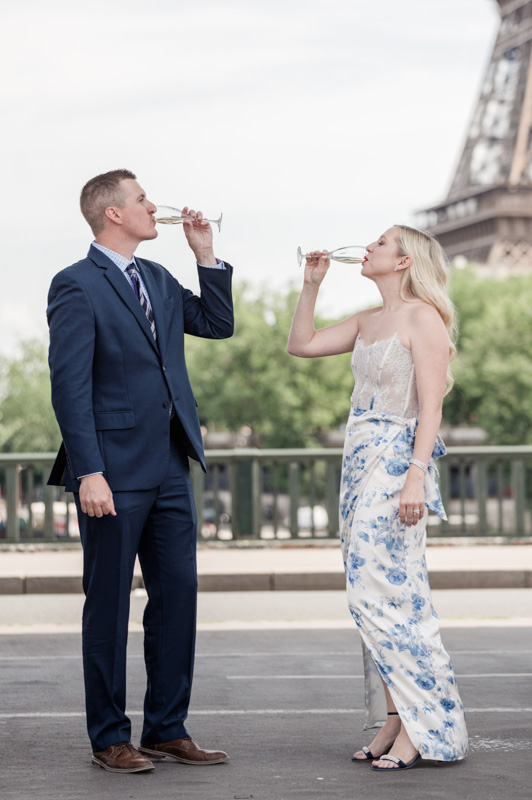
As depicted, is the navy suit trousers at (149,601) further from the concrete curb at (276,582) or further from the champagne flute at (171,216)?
the concrete curb at (276,582)

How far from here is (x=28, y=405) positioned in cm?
5381

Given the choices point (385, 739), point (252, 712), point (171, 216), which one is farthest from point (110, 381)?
point (252, 712)

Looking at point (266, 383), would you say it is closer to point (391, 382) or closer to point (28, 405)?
point (28, 405)

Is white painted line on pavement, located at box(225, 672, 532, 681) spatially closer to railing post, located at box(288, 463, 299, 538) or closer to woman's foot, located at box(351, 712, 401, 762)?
woman's foot, located at box(351, 712, 401, 762)

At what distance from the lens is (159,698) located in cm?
458

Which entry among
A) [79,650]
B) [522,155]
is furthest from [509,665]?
[522,155]

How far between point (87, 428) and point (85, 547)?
471mm

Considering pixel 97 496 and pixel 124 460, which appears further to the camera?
pixel 124 460

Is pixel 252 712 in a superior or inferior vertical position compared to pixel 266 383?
inferior

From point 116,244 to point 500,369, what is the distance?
156 feet

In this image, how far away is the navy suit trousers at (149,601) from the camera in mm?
4469

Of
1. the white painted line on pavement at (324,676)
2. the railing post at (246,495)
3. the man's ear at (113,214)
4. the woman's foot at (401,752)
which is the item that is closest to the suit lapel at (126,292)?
the man's ear at (113,214)

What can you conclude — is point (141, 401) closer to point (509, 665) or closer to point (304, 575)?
point (509, 665)

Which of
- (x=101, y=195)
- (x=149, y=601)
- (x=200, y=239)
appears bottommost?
(x=149, y=601)
